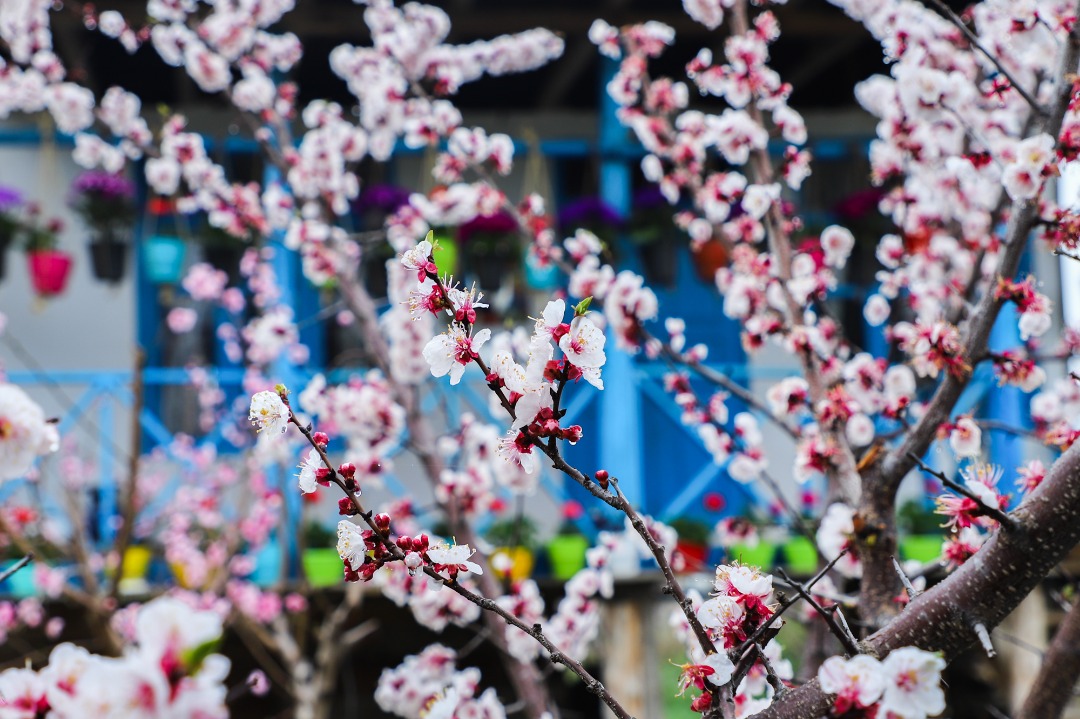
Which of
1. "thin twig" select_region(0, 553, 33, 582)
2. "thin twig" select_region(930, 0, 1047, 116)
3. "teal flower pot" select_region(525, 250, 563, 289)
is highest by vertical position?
"thin twig" select_region(930, 0, 1047, 116)

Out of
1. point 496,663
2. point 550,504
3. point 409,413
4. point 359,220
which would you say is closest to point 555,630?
point 409,413

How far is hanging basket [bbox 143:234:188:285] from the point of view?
636 cm

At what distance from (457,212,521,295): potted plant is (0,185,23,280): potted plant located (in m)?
2.58

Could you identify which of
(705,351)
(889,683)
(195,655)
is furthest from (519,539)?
(195,655)

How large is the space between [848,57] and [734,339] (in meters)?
2.03

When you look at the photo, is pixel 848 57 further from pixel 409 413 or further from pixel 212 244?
pixel 409 413

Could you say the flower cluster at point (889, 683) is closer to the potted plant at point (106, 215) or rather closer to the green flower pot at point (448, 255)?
the green flower pot at point (448, 255)

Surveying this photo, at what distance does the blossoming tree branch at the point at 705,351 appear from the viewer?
1409mm

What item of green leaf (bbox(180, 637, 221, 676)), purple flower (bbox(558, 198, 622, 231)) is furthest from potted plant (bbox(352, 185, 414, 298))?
green leaf (bbox(180, 637, 221, 676))

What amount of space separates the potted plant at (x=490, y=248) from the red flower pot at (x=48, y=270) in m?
2.37

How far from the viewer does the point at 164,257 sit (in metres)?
6.37

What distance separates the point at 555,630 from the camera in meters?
3.15

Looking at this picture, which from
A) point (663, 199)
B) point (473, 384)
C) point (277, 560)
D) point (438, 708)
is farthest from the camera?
point (473, 384)

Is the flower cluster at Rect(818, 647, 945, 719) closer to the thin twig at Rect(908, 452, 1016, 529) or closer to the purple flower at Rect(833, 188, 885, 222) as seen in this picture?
the thin twig at Rect(908, 452, 1016, 529)
